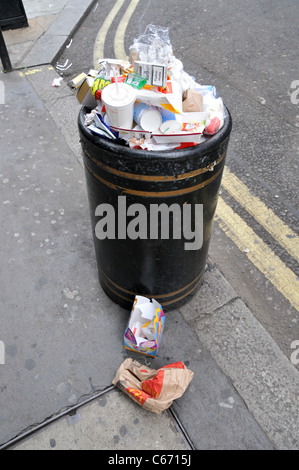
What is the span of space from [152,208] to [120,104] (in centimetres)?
52

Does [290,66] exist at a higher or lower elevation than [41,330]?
higher

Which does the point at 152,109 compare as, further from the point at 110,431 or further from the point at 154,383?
the point at 110,431

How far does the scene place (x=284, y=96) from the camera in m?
4.69

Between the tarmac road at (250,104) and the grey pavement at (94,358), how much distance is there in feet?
1.15

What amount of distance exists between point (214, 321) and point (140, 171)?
4.44ft

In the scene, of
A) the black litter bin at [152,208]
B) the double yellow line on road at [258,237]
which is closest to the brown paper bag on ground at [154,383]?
the black litter bin at [152,208]

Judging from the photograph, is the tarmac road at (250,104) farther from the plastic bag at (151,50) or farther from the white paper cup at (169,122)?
the plastic bag at (151,50)

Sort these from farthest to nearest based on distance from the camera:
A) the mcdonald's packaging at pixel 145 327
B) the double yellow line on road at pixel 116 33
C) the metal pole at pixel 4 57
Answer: the double yellow line on road at pixel 116 33 < the metal pole at pixel 4 57 < the mcdonald's packaging at pixel 145 327

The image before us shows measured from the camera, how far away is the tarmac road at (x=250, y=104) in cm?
298

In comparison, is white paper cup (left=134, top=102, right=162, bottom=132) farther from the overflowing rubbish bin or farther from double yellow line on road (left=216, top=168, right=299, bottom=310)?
double yellow line on road (left=216, top=168, right=299, bottom=310)

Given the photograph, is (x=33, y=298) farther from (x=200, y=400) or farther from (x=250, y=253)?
(x=250, y=253)

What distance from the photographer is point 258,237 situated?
3244 mm

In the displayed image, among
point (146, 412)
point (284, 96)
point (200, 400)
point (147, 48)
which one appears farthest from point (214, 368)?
point (284, 96)

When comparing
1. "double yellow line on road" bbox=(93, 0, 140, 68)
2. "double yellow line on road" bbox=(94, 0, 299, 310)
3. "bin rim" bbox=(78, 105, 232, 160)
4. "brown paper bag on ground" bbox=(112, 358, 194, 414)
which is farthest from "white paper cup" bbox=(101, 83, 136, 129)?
"double yellow line on road" bbox=(93, 0, 140, 68)
